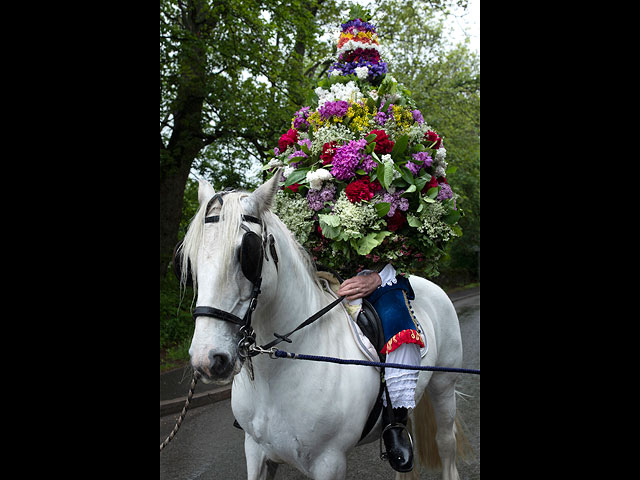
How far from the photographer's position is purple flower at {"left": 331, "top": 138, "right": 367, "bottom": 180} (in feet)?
9.34

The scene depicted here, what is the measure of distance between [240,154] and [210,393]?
19.2 feet

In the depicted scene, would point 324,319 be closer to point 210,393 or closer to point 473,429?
point 473,429

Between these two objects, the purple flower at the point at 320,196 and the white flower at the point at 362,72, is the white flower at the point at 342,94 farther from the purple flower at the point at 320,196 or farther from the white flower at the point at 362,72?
the purple flower at the point at 320,196

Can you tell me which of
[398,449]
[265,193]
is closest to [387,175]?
[265,193]

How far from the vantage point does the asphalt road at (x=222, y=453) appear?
4.51m

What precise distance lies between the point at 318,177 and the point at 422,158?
71 centimetres

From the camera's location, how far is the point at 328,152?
294cm

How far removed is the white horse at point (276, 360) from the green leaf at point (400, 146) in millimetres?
884

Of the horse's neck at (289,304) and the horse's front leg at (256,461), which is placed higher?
the horse's neck at (289,304)

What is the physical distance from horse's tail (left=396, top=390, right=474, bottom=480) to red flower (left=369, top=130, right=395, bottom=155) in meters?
2.02

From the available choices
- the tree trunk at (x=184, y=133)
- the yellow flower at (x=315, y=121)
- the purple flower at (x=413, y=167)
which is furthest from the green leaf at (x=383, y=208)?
the tree trunk at (x=184, y=133)

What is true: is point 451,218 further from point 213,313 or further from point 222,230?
point 213,313

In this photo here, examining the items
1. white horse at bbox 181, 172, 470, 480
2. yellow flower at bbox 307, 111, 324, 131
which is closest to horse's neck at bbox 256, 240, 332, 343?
white horse at bbox 181, 172, 470, 480
